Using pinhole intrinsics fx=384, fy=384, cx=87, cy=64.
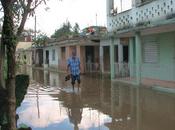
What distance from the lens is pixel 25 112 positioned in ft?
40.4

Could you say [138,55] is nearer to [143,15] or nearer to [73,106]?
[143,15]

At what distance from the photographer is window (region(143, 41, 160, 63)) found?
62.6ft

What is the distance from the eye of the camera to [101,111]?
12.0m

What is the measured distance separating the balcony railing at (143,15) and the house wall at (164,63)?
118 cm

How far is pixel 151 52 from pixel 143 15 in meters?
2.25

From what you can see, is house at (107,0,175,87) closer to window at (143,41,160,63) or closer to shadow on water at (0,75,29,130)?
window at (143,41,160,63)

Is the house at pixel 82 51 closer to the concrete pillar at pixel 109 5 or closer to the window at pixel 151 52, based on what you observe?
the concrete pillar at pixel 109 5

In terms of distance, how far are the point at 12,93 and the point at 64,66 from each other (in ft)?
107

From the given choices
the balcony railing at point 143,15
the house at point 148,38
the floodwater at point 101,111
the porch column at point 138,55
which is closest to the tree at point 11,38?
the floodwater at point 101,111

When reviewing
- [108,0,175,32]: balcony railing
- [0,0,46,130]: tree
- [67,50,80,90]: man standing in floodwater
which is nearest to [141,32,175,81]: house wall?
[108,0,175,32]: balcony railing

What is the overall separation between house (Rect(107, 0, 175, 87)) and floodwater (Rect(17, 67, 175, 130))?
1.98m

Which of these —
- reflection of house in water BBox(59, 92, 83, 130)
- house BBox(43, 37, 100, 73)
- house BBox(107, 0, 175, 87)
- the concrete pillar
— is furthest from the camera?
house BBox(43, 37, 100, 73)

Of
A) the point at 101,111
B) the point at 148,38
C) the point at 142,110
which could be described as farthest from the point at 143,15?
the point at 101,111

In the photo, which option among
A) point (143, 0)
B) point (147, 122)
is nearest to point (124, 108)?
point (147, 122)
